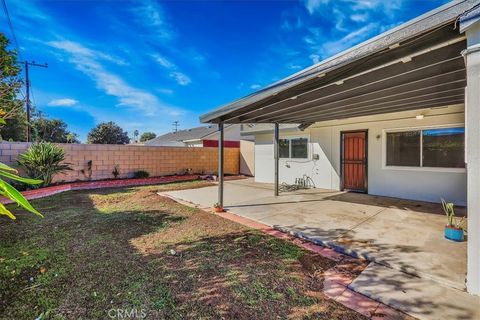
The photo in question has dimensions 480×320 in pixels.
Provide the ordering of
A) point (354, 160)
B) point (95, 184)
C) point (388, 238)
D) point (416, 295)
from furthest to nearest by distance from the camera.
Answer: point (95, 184), point (354, 160), point (388, 238), point (416, 295)

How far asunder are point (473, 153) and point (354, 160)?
5.91 metres

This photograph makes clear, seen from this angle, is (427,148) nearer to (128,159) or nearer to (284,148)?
(284,148)

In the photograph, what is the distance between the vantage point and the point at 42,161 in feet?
25.6

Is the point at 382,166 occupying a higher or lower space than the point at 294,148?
lower

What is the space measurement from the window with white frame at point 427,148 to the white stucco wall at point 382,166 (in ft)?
0.59

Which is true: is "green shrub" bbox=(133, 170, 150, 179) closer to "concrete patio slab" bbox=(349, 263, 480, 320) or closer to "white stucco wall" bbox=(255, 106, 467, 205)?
"white stucco wall" bbox=(255, 106, 467, 205)

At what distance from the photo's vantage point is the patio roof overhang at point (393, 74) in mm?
2338

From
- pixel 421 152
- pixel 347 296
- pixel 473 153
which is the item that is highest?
pixel 421 152

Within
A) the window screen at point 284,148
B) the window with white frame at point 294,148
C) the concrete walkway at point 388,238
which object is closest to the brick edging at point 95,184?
the concrete walkway at point 388,238

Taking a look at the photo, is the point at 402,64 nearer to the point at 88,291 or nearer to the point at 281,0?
the point at 88,291

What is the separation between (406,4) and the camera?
5336 millimetres

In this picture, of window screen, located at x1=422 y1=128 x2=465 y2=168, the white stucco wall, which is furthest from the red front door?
window screen, located at x1=422 y1=128 x2=465 y2=168

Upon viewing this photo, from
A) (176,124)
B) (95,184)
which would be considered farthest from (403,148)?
(176,124)

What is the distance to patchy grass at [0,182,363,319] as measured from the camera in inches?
87.1
